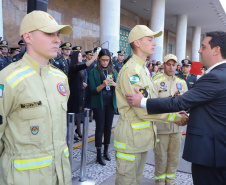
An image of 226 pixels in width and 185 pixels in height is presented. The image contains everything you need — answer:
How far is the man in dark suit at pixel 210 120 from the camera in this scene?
1936 mm

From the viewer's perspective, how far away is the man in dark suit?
1936mm

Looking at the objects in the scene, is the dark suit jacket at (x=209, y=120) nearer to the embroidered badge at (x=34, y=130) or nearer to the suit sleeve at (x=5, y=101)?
the embroidered badge at (x=34, y=130)

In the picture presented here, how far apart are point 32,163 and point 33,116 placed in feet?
1.11

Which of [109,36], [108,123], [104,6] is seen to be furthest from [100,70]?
[104,6]

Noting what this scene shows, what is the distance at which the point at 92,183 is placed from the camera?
11.1ft

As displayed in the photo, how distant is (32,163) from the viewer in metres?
1.56

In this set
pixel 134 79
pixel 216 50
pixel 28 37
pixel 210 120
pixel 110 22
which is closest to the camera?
pixel 28 37

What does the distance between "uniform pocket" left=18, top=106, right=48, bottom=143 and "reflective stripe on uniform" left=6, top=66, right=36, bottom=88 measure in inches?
8.0

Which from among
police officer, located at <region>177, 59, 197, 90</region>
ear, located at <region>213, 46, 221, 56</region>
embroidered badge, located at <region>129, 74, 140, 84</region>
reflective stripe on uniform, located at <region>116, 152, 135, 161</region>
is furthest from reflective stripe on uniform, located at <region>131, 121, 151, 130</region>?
police officer, located at <region>177, 59, 197, 90</region>

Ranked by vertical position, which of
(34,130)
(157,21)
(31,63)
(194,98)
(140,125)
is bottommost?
(140,125)

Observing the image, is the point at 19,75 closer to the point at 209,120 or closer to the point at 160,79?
the point at 209,120

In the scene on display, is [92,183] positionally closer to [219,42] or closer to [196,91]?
[196,91]

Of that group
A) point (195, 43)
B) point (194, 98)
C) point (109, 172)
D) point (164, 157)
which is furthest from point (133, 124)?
point (195, 43)

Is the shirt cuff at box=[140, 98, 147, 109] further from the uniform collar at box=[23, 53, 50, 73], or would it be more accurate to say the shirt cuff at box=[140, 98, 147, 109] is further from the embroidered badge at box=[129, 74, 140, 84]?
the uniform collar at box=[23, 53, 50, 73]
